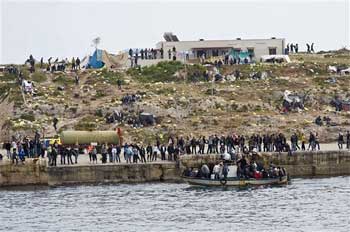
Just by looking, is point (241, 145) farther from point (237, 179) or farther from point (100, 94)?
point (100, 94)

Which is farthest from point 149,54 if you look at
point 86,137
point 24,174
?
point 24,174

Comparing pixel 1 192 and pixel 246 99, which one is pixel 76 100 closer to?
pixel 246 99

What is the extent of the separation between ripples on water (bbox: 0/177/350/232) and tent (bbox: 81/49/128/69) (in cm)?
3730

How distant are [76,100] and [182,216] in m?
35.7

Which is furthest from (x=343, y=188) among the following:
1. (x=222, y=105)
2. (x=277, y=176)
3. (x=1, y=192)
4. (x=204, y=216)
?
(x=222, y=105)

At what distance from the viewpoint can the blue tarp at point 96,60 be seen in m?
104

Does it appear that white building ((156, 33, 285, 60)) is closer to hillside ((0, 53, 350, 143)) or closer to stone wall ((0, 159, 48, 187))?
hillside ((0, 53, 350, 143))

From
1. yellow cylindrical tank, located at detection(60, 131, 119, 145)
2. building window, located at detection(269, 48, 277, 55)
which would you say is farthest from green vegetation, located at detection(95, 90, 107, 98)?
building window, located at detection(269, 48, 277, 55)

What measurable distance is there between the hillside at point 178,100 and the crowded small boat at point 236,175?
546 inches

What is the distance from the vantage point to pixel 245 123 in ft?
276

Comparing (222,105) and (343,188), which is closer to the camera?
(343,188)

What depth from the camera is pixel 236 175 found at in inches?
2616

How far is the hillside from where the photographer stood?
8344 centimetres

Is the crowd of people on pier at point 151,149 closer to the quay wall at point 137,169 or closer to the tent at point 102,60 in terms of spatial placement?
the quay wall at point 137,169
